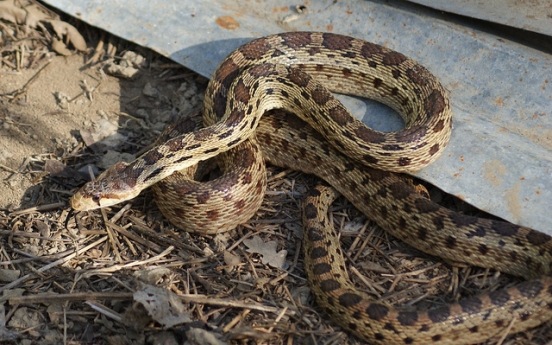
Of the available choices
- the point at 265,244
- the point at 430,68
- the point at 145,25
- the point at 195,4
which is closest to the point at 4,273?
the point at 265,244

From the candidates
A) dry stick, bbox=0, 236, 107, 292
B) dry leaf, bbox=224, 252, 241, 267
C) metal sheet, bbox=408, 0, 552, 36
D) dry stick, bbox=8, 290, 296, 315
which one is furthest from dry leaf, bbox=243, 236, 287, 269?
metal sheet, bbox=408, 0, 552, 36

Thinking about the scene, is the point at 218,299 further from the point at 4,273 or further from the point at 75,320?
the point at 4,273

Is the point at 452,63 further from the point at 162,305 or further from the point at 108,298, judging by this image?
the point at 108,298

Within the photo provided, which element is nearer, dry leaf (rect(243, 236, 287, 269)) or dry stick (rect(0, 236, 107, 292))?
dry stick (rect(0, 236, 107, 292))

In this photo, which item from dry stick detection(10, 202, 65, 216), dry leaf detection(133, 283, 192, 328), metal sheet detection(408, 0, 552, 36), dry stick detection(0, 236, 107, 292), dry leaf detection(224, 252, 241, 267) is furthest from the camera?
metal sheet detection(408, 0, 552, 36)

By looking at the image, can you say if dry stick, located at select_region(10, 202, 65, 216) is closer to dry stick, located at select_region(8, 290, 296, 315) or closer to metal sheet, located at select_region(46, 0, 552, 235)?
dry stick, located at select_region(8, 290, 296, 315)

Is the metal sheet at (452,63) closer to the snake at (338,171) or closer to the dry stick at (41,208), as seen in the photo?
the snake at (338,171)

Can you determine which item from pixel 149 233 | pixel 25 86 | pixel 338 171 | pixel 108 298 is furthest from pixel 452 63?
pixel 25 86
